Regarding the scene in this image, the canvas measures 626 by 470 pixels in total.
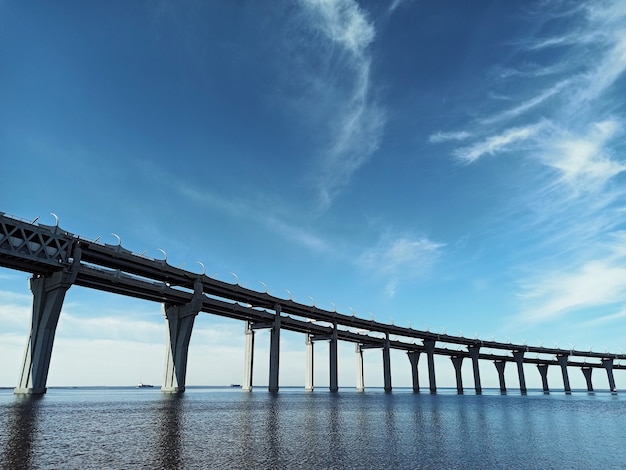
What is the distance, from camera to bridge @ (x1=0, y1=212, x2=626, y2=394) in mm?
58469

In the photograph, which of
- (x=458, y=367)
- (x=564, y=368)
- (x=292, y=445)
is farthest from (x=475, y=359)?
(x=292, y=445)

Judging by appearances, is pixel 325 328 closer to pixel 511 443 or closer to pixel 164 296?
pixel 164 296

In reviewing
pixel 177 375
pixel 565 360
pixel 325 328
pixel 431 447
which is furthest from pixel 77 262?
pixel 565 360

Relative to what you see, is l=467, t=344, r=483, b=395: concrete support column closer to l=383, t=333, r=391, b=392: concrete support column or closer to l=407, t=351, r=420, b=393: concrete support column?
l=407, t=351, r=420, b=393: concrete support column

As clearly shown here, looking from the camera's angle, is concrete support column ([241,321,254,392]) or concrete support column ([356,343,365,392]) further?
concrete support column ([356,343,365,392])

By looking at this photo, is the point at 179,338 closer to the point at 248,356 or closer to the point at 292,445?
the point at 248,356

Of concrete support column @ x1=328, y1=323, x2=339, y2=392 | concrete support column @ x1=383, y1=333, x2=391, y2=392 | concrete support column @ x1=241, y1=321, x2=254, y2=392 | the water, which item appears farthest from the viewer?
concrete support column @ x1=383, y1=333, x2=391, y2=392

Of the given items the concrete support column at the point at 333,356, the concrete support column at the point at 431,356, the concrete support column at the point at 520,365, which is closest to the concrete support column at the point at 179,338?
the concrete support column at the point at 333,356

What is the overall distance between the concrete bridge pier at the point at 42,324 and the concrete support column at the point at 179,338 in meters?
26.4

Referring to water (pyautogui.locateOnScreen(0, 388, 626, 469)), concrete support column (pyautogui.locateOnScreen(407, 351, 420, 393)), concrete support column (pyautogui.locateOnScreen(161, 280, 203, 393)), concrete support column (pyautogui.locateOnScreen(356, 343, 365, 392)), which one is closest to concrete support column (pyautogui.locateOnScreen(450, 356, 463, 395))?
concrete support column (pyautogui.locateOnScreen(407, 351, 420, 393))

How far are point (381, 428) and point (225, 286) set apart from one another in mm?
66839

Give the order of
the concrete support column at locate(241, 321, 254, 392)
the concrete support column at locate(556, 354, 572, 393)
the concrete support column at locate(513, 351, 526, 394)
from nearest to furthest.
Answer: the concrete support column at locate(241, 321, 254, 392)
the concrete support column at locate(513, 351, 526, 394)
the concrete support column at locate(556, 354, 572, 393)

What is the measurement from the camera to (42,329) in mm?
59594

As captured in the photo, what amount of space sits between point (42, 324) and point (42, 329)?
828 mm
